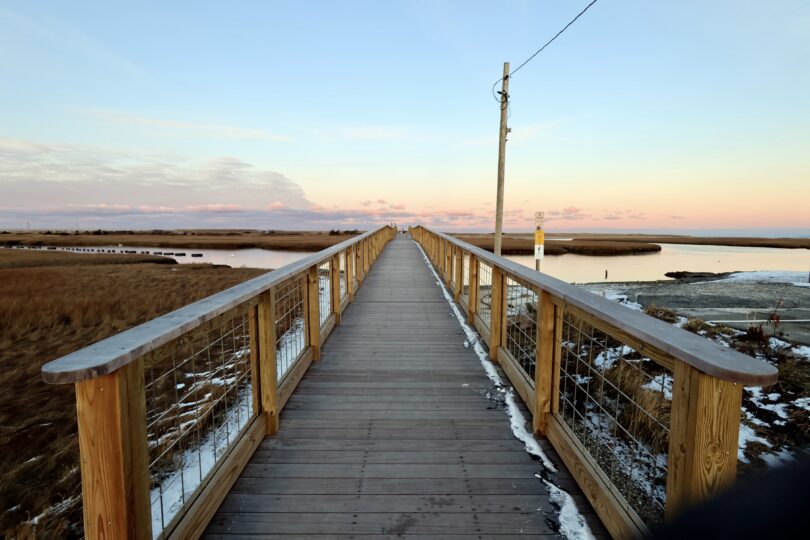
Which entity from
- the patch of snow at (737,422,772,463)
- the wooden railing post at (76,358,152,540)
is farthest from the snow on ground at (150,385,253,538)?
the patch of snow at (737,422,772,463)

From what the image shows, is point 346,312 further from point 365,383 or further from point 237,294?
point 237,294

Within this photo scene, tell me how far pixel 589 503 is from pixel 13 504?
153 inches

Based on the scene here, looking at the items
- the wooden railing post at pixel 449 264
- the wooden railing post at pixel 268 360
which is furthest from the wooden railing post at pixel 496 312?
the wooden railing post at pixel 449 264

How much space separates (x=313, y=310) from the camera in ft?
14.8

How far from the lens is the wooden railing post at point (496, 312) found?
4.48 meters

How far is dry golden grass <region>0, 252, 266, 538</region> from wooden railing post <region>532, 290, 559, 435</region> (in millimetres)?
2961

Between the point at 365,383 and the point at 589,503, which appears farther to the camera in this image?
the point at 365,383

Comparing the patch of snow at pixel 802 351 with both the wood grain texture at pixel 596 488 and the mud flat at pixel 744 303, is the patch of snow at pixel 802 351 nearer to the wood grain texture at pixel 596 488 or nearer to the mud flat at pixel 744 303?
the mud flat at pixel 744 303

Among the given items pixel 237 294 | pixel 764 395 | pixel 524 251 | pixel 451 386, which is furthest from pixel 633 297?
pixel 524 251

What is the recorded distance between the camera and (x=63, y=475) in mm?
3582

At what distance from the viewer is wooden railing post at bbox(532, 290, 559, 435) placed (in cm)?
291

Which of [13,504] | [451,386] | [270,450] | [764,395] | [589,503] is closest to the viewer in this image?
[589,503]

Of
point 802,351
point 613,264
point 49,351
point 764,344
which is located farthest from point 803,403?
A: point 613,264

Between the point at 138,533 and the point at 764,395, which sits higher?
the point at 138,533
